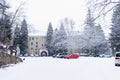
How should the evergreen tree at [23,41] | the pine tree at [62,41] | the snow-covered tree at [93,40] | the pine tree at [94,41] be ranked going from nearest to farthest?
the snow-covered tree at [93,40] → the pine tree at [94,41] → the pine tree at [62,41] → the evergreen tree at [23,41]

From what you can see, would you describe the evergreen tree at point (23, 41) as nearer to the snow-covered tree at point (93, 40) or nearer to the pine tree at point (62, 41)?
the pine tree at point (62, 41)

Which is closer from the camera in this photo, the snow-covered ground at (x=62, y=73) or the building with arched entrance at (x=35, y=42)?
the snow-covered ground at (x=62, y=73)

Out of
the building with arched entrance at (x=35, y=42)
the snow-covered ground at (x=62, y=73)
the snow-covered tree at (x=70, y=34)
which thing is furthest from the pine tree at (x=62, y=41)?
the snow-covered ground at (x=62, y=73)

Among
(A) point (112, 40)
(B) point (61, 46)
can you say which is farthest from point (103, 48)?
(B) point (61, 46)

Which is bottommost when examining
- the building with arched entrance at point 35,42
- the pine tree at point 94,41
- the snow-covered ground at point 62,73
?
the snow-covered ground at point 62,73

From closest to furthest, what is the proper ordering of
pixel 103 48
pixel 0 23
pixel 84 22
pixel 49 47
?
1. pixel 84 22
2. pixel 0 23
3. pixel 103 48
4. pixel 49 47

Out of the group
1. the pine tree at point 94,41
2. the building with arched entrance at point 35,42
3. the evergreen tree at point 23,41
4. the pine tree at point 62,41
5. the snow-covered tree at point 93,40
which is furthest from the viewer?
the building with arched entrance at point 35,42

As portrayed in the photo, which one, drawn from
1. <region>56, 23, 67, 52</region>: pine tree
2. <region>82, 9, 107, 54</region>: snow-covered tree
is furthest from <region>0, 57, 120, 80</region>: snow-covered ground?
<region>56, 23, 67, 52</region>: pine tree

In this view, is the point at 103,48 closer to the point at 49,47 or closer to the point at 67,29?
the point at 67,29

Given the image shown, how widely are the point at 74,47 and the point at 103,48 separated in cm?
1433

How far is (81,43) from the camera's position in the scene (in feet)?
323

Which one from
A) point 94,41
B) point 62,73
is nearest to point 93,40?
point 94,41

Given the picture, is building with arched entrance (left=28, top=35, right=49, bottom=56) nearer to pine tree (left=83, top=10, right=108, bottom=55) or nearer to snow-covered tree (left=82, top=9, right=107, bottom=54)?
snow-covered tree (left=82, top=9, right=107, bottom=54)

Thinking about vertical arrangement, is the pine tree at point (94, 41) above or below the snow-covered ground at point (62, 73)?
above
